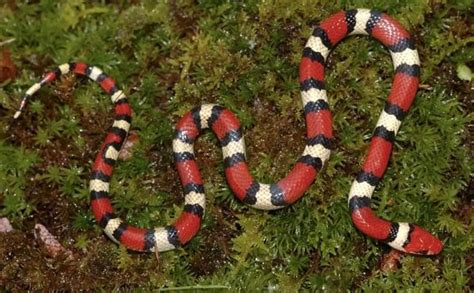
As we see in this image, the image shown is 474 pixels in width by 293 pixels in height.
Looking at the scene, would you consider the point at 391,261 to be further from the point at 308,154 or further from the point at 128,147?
the point at 128,147

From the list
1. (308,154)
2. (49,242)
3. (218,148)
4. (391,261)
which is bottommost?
(49,242)

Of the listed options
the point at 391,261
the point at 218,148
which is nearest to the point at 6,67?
the point at 218,148

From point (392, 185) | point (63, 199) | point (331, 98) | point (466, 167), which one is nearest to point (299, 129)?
point (331, 98)

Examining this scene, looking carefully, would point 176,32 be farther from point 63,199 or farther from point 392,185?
point 392,185

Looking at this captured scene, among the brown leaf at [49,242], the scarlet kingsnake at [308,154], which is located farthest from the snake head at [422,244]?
the brown leaf at [49,242]

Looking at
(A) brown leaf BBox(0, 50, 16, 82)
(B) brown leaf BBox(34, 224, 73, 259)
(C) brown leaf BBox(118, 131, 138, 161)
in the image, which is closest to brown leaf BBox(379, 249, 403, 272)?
(C) brown leaf BBox(118, 131, 138, 161)

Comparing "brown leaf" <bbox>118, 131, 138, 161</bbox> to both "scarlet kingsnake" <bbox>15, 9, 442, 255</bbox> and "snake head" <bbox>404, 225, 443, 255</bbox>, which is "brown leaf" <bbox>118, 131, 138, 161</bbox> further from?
"snake head" <bbox>404, 225, 443, 255</bbox>
